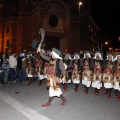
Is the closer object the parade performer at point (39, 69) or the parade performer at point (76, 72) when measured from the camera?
the parade performer at point (76, 72)

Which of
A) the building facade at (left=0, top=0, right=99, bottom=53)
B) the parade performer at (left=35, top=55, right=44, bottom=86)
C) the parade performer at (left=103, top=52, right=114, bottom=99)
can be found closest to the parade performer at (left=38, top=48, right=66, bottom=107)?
the parade performer at (left=103, top=52, right=114, bottom=99)

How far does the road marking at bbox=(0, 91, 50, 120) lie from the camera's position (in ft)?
21.3

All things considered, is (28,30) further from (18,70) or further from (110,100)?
(110,100)

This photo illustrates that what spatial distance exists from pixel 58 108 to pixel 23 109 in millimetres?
1232

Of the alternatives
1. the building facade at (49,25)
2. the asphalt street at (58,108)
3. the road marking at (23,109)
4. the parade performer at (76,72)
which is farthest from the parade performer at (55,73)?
the building facade at (49,25)

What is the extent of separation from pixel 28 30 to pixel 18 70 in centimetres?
2569

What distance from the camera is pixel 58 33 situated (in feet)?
123

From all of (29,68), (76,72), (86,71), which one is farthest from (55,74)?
(29,68)

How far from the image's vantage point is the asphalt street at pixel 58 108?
6.62m

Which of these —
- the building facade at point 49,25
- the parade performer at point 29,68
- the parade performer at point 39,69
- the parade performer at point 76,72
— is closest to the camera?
the parade performer at point 76,72

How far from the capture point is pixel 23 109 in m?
7.29

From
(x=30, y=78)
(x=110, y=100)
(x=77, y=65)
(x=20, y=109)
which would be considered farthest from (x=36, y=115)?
(x=30, y=78)

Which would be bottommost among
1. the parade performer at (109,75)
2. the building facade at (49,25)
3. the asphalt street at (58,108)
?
the asphalt street at (58,108)

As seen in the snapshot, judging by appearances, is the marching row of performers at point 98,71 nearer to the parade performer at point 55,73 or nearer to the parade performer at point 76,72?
the parade performer at point 76,72
